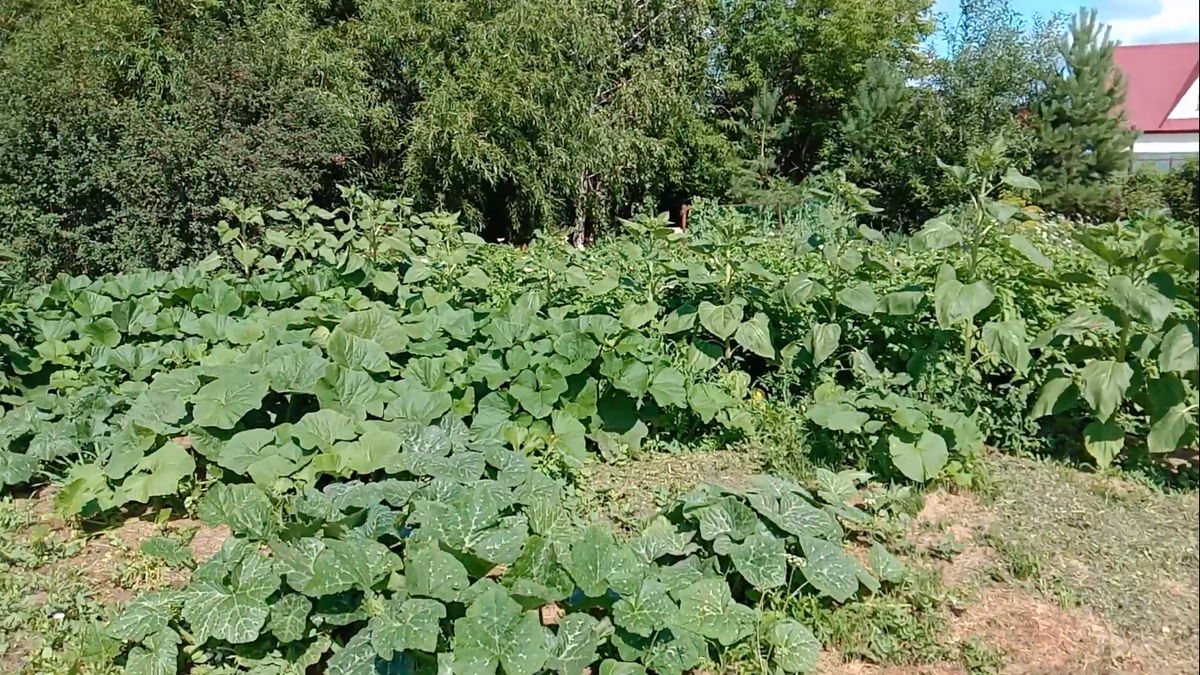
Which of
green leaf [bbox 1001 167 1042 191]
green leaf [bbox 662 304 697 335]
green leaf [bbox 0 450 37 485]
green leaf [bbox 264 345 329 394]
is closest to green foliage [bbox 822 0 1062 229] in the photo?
green leaf [bbox 1001 167 1042 191]

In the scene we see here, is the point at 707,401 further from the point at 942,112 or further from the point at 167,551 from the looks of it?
the point at 942,112

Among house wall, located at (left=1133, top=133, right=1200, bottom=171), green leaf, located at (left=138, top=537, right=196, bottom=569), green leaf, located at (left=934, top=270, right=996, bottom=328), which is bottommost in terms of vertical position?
green leaf, located at (left=138, top=537, right=196, bottom=569)

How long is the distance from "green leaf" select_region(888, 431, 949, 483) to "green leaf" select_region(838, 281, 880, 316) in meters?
0.63

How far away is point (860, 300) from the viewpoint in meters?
3.56

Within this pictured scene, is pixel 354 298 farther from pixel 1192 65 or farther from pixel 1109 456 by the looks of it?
pixel 1192 65

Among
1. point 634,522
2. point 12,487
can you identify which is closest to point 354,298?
point 12,487

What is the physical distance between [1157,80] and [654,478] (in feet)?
8.05

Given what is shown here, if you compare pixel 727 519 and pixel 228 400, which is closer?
pixel 727 519

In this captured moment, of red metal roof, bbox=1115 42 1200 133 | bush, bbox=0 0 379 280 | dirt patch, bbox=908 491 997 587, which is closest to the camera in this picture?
red metal roof, bbox=1115 42 1200 133

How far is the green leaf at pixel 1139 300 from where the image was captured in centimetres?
220

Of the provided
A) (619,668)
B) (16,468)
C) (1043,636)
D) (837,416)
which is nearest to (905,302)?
(837,416)

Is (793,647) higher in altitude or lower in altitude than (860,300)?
lower

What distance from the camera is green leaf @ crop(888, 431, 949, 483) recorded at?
9.78ft

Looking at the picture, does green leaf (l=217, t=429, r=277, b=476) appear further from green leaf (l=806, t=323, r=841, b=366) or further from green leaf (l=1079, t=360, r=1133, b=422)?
green leaf (l=1079, t=360, r=1133, b=422)
